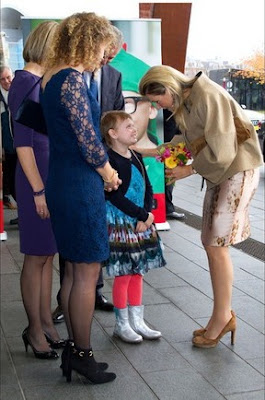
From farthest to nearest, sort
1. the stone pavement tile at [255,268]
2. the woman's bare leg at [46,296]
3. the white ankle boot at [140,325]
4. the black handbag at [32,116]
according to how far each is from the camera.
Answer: the stone pavement tile at [255,268] → the white ankle boot at [140,325] → the woman's bare leg at [46,296] → the black handbag at [32,116]

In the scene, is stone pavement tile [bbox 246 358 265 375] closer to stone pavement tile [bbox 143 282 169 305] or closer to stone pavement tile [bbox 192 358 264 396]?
stone pavement tile [bbox 192 358 264 396]

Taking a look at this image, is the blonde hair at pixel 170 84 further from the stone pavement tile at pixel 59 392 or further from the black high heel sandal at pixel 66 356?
the stone pavement tile at pixel 59 392

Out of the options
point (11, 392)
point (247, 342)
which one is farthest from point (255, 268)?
point (11, 392)

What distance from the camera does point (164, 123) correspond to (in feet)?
22.8

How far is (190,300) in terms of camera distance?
14.3 feet

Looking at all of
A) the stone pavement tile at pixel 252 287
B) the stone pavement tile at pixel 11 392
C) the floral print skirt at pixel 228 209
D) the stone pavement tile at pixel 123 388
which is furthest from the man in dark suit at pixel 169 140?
the stone pavement tile at pixel 11 392

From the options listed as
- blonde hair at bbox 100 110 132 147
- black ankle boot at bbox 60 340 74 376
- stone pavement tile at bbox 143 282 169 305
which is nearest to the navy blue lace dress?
black ankle boot at bbox 60 340 74 376

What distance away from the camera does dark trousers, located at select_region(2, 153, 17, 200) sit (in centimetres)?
660

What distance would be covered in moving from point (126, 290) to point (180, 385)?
0.69 meters

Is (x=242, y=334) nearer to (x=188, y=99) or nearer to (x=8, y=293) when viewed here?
(x=188, y=99)

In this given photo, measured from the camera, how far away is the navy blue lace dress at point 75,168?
8.94ft

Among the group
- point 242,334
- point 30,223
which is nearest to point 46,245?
point 30,223

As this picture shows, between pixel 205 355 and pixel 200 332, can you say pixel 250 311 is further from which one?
pixel 205 355

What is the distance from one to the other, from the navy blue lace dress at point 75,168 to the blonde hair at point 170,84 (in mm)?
572
